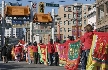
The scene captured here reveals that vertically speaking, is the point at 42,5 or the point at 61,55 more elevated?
the point at 42,5

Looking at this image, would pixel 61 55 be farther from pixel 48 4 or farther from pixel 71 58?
pixel 48 4

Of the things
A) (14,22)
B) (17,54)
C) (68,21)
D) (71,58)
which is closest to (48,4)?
(14,22)

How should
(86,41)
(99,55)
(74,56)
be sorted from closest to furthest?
(99,55) < (86,41) < (74,56)

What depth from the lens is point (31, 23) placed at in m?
38.2

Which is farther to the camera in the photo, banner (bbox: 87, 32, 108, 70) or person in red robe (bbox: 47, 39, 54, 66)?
person in red robe (bbox: 47, 39, 54, 66)

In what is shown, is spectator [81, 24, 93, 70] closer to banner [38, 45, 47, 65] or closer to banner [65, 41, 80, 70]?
banner [65, 41, 80, 70]

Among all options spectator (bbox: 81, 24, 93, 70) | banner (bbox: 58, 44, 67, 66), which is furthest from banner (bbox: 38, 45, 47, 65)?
spectator (bbox: 81, 24, 93, 70)

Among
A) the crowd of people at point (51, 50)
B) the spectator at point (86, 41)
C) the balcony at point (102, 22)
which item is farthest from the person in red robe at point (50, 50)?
the balcony at point (102, 22)

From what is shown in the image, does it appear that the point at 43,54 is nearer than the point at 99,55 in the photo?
No

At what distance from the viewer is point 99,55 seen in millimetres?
9977

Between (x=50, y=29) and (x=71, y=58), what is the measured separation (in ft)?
92.8

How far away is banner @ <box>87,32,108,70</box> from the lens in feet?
32.5

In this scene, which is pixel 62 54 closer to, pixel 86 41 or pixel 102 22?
pixel 86 41

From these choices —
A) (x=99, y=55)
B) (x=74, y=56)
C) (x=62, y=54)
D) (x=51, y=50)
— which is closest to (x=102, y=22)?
(x=51, y=50)
